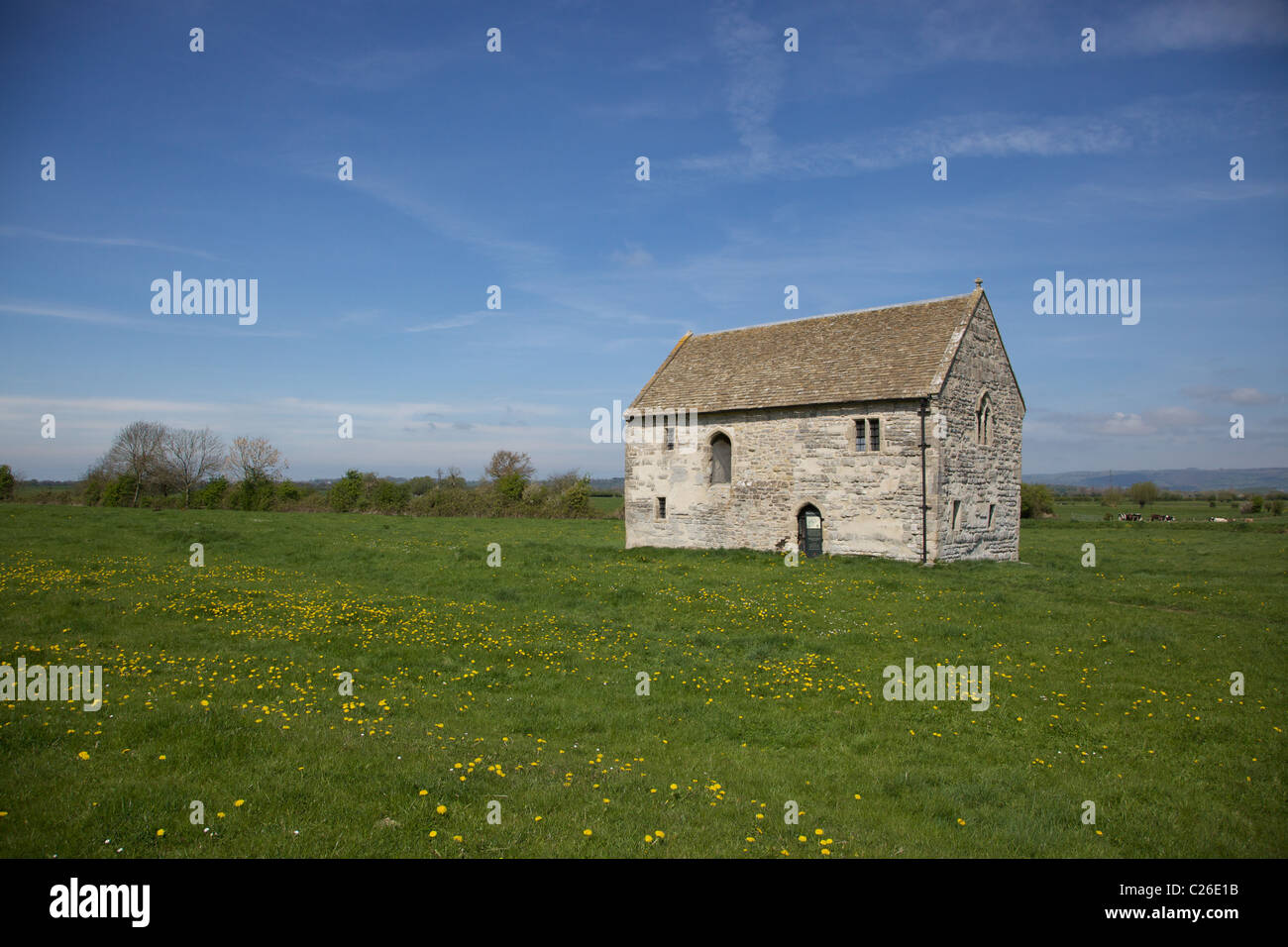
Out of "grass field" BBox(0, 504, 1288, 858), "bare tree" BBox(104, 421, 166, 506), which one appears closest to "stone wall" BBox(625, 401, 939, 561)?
"grass field" BBox(0, 504, 1288, 858)

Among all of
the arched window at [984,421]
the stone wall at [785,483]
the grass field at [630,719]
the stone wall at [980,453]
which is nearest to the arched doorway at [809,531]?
the stone wall at [785,483]

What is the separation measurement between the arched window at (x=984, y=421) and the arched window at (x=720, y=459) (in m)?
10.2

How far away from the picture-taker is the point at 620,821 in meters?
6.63

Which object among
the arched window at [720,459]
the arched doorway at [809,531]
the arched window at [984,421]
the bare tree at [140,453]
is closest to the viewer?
the arched window at [984,421]

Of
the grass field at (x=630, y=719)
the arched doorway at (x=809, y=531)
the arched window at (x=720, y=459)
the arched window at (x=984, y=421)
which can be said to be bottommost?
the grass field at (x=630, y=719)

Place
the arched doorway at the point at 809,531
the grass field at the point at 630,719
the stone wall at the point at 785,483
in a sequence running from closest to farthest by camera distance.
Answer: the grass field at the point at 630,719 → the stone wall at the point at 785,483 → the arched doorway at the point at 809,531

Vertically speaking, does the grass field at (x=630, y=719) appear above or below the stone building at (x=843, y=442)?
below

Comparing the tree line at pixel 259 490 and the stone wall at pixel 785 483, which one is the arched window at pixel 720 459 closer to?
the stone wall at pixel 785 483

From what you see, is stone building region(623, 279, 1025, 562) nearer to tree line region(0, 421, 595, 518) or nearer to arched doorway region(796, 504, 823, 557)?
arched doorway region(796, 504, 823, 557)

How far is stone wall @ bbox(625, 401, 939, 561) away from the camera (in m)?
25.4

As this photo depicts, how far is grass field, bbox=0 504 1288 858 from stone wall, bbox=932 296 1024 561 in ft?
18.5

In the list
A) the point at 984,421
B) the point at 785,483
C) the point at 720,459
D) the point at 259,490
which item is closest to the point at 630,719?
the point at 785,483

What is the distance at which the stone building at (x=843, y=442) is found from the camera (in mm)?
25391
